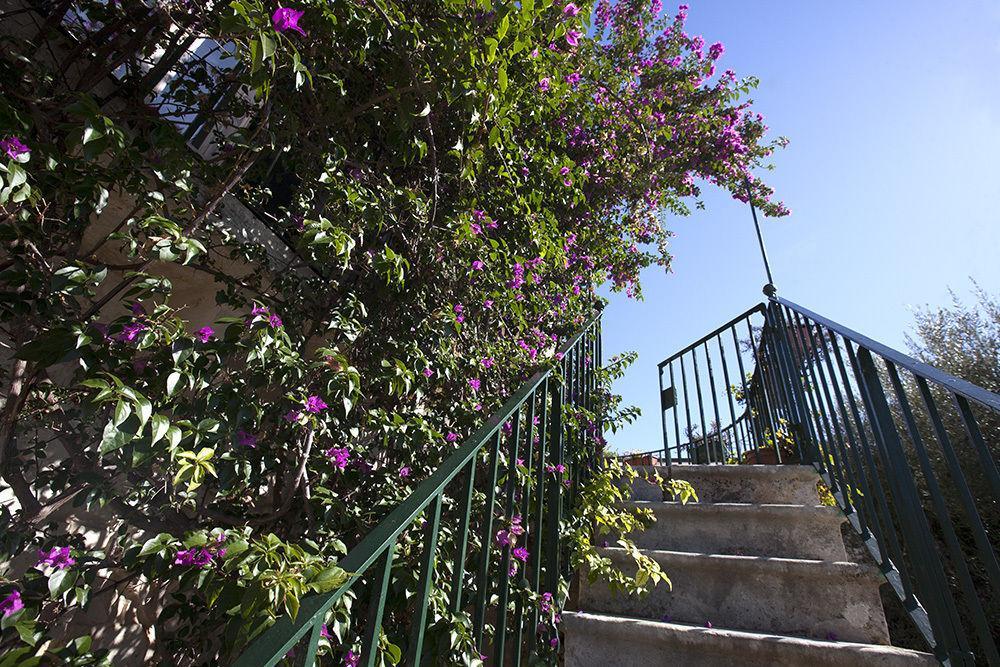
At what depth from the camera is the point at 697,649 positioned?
5.24ft

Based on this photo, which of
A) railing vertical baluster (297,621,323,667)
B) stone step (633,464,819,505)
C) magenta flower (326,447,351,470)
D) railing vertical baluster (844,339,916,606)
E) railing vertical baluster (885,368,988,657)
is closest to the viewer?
railing vertical baluster (297,621,323,667)

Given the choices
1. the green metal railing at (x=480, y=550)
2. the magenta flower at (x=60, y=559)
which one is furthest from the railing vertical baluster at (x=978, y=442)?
the magenta flower at (x=60, y=559)

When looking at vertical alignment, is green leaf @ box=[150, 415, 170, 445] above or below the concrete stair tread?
above

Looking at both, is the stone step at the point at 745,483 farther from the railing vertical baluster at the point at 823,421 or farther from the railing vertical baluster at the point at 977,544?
the railing vertical baluster at the point at 977,544

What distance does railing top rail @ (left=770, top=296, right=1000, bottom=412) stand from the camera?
3.10 feet

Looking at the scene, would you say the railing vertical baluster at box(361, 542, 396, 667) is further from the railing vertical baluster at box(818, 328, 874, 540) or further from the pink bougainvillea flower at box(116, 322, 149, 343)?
the railing vertical baluster at box(818, 328, 874, 540)

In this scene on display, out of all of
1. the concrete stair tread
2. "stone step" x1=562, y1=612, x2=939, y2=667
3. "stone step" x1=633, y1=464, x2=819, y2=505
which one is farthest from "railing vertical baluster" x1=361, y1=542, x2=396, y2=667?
"stone step" x1=633, y1=464, x2=819, y2=505

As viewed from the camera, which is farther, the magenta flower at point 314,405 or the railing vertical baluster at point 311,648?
the magenta flower at point 314,405

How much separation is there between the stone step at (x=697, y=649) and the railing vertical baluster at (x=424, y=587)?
0.97 m

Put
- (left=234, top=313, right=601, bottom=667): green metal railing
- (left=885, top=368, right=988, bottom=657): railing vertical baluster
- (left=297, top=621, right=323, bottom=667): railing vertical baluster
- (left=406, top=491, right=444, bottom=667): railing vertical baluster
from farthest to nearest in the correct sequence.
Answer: (left=885, top=368, right=988, bottom=657): railing vertical baluster, (left=406, top=491, right=444, bottom=667): railing vertical baluster, (left=234, top=313, right=601, bottom=667): green metal railing, (left=297, top=621, right=323, bottom=667): railing vertical baluster

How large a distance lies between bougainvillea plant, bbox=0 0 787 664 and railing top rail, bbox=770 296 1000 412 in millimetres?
1059

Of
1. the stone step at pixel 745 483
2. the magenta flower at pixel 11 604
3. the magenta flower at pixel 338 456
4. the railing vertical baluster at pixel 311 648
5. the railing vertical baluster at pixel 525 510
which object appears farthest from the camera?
the stone step at pixel 745 483

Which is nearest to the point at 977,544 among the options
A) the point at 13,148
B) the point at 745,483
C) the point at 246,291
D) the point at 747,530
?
the point at 747,530

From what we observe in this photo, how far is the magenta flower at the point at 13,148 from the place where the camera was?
3.46ft
